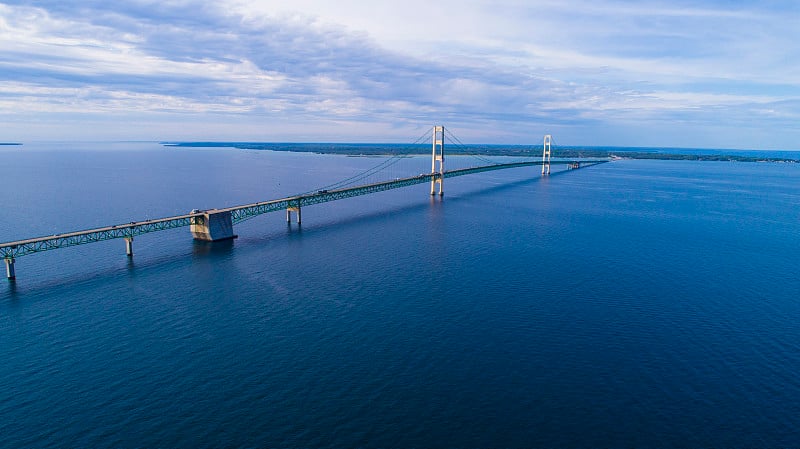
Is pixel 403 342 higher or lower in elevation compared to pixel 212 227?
lower

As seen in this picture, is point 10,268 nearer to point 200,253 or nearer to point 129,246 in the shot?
point 129,246

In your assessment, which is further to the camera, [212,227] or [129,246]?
[212,227]

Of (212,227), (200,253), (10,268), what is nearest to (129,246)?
(200,253)

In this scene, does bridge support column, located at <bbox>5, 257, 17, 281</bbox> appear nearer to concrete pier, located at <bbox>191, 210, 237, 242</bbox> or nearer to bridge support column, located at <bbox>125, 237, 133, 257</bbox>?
bridge support column, located at <bbox>125, 237, 133, 257</bbox>

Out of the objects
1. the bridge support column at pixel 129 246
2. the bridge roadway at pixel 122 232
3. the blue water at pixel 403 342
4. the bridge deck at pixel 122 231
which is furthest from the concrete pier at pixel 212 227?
the bridge support column at pixel 129 246

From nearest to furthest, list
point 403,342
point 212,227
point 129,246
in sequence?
1. point 403,342
2. point 129,246
3. point 212,227

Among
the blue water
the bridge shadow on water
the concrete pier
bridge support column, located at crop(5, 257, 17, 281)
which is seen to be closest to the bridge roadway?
bridge support column, located at crop(5, 257, 17, 281)

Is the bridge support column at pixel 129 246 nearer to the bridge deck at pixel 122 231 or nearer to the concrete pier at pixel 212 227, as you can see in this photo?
the bridge deck at pixel 122 231
